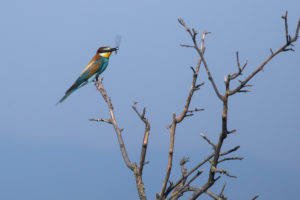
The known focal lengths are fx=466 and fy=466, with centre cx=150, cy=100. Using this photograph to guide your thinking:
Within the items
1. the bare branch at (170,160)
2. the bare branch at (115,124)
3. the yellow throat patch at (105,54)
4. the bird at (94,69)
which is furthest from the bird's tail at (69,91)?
the bare branch at (170,160)

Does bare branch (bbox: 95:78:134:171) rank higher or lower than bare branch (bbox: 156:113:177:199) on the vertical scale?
higher

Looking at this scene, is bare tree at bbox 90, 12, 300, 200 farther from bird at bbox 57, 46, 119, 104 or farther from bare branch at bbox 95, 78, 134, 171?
bird at bbox 57, 46, 119, 104

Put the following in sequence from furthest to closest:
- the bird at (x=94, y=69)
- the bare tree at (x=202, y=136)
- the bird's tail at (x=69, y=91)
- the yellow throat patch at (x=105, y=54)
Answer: the yellow throat patch at (x=105, y=54)
the bird at (x=94, y=69)
the bird's tail at (x=69, y=91)
the bare tree at (x=202, y=136)

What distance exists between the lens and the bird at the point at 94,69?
6.54 metres

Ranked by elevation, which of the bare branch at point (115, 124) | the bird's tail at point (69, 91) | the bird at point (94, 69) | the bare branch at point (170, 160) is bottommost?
the bare branch at point (170, 160)

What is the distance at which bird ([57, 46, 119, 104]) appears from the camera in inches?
257

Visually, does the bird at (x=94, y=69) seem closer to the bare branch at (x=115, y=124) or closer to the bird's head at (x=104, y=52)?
the bird's head at (x=104, y=52)

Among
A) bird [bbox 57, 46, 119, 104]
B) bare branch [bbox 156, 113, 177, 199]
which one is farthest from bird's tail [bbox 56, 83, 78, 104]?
bare branch [bbox 156, 113, 177, 199]

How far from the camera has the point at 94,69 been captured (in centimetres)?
668

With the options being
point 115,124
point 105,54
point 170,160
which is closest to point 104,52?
point 105,54

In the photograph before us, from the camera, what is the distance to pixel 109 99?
4.43 metres

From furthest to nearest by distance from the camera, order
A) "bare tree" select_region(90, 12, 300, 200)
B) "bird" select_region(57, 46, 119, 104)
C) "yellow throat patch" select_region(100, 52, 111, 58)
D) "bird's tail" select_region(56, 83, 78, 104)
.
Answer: "yellow throat patch" select_region(100, 52, 111, 58) → "bird" select_region(57, 46, 119, 104) → "bird's tail" select_region(56, 83, 78, 104) → "bare tree" select_region(90, 12, 300, 200)

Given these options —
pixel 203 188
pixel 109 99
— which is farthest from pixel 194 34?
pixel 109 99

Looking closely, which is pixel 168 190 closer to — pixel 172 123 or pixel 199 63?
pixel 172 123
